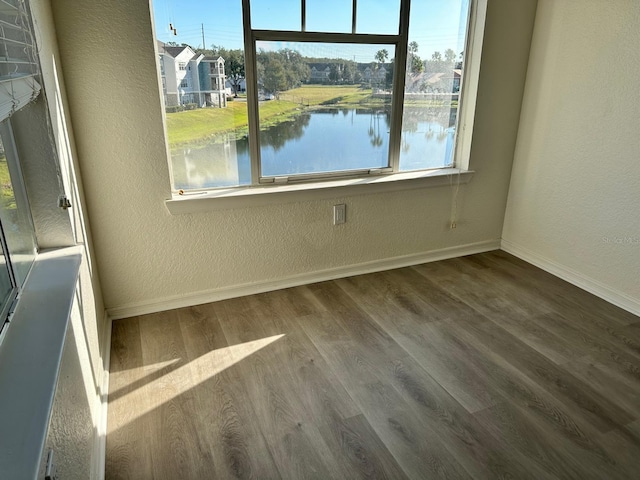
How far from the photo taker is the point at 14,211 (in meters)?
A: 1.36

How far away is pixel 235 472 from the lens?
1.59 metres

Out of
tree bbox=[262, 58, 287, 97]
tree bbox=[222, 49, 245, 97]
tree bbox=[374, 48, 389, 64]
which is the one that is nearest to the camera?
tree bbox=[222, 49, 245, 97]

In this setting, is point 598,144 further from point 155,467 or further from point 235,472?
point 155,467

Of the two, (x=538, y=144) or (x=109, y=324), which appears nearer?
(x=109, y=324)

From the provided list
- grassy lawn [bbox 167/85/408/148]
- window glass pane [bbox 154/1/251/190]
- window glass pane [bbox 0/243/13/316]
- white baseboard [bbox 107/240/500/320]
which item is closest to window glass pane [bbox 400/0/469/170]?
grassy lawn [bbox 167/85/408/148]

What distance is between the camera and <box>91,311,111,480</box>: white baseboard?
Result: 1.55 meters

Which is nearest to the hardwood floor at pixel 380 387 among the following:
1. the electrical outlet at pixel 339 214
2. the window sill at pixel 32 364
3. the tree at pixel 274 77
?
the electrical outlet at pixel 339 214

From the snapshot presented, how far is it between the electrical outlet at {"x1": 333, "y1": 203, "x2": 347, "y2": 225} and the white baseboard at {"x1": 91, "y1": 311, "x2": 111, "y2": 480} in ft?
4.84

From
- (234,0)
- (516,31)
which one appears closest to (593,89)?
(516,31)

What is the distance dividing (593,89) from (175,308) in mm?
2845

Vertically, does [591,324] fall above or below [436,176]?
below

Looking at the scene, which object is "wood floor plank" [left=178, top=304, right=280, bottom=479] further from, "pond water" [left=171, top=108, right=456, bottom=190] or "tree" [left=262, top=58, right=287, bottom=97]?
"tree" [left=262, top=58, right=287, bottom=97]

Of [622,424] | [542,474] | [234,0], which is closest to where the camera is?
[542,474]

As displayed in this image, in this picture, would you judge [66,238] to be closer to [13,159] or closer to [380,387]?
[13,159]
